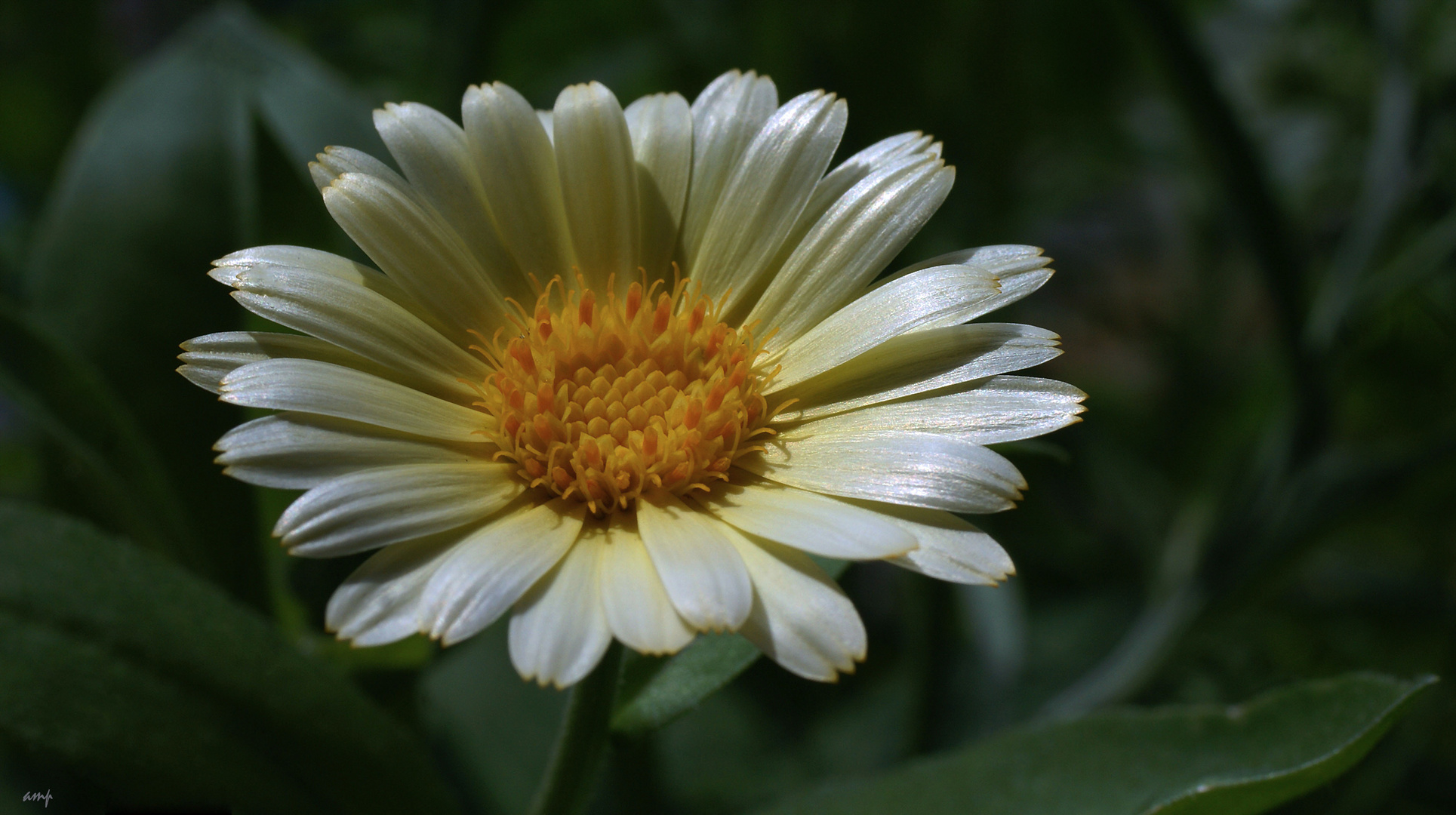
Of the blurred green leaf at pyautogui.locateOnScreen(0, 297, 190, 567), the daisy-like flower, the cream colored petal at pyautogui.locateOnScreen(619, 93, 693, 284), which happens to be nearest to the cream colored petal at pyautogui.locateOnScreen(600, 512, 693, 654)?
the daisy-like flower

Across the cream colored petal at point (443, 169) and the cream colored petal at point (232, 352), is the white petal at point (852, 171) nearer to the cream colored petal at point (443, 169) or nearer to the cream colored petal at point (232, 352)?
the cream colored petal at point (443, 169)

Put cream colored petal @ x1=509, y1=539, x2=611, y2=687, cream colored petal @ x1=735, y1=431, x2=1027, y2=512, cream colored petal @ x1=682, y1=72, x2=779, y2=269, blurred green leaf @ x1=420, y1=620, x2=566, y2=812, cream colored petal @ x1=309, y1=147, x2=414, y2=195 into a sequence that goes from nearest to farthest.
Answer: cream colored petal @ x1=509, y1=539, x2=611, y2=687
cream colored petal @ x1=735, y1=431, x2=1027, y2=512
cream colored petal @ x1=309, y1=147, x2=414, y2=195
cream colored petal @ x1=682, y1=72, x2=779, y2=269
blurred green leaf @ x1=420, y1=620, x2=566, y2=812

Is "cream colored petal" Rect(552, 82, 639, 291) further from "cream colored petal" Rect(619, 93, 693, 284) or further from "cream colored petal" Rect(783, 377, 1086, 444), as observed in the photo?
"cream colored petal" Rect(783, 377, 1086, 444)

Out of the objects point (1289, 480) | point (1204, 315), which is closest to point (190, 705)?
point (1289, 480)

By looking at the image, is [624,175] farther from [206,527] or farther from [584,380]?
[206,527]

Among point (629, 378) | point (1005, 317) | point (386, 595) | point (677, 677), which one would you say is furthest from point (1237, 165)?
point (386, 595)

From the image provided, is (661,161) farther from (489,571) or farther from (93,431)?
(93,431)
